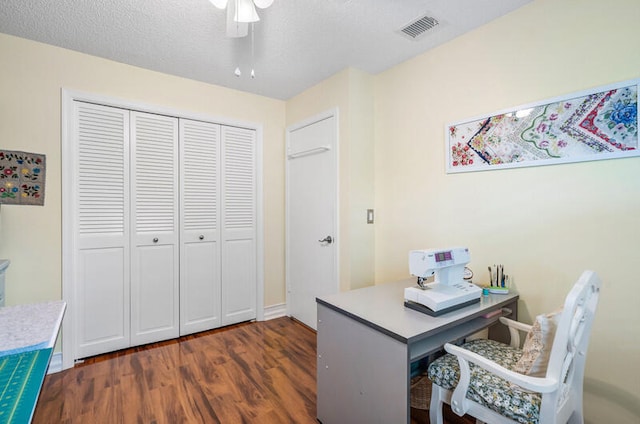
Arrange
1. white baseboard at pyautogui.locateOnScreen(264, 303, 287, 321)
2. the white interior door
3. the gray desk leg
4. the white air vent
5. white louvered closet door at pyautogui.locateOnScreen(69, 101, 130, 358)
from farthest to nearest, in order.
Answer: white baseboard at pyautogui.locateOnScreen(264, 303, 287, 321) < the white interior door < white louvered closet door at pyautogui.locateOnScreen(69, 101, 130, 358) < the white air vent < the gray desk leg

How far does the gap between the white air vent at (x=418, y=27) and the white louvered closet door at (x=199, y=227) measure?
1971mm

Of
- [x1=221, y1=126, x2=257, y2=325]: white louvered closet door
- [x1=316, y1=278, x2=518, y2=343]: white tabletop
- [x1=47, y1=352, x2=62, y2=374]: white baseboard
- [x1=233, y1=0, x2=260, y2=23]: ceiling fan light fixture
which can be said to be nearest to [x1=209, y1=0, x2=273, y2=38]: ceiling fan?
[x1=233, y1=0, x2=260, y2=23]: ceiling fan light fixture

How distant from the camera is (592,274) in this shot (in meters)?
1.12

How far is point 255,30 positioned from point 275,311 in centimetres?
275

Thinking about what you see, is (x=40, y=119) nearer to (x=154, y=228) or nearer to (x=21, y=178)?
(x=21, y=178)

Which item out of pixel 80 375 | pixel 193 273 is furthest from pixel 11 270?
pixel 193 273

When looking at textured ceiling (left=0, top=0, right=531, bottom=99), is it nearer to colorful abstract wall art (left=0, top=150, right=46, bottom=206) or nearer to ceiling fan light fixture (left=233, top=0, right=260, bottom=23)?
ceiling fan light fixture (left=233, top=0, right=260, bottom=23)

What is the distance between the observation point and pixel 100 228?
249cm

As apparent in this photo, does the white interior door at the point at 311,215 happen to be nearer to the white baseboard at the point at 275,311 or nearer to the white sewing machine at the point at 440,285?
the white baseboard at the point at 275,311

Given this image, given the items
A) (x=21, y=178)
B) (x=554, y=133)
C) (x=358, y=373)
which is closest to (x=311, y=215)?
(x=358, y=373)

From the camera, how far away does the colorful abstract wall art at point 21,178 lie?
83.5 inches

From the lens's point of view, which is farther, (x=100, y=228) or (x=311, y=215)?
(x=311, y=215)

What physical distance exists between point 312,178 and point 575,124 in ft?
6.73

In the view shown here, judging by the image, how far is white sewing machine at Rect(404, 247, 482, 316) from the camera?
1.47 meters
